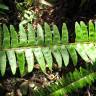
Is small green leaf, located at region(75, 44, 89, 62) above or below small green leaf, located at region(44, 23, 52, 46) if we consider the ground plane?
below

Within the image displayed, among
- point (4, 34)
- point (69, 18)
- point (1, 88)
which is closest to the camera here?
point (4, 34)

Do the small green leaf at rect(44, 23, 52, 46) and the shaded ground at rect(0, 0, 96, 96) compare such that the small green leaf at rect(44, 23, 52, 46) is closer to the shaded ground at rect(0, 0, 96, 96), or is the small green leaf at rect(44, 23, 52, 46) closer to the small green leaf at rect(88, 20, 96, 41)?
the small green leaf at rect(88, 20, 96, 41)

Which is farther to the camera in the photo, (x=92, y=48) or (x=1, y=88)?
(x=1, y=88)

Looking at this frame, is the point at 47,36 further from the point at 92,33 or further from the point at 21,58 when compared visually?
the point at 92,33

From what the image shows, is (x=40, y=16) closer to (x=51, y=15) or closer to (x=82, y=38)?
(x=51, y=15)

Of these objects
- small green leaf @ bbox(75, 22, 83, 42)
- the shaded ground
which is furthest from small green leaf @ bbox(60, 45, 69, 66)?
the shaded ground

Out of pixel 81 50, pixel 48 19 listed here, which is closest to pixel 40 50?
pixel 81 50

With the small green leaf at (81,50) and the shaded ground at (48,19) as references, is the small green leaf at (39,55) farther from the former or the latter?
the shaded ground at (48,19)

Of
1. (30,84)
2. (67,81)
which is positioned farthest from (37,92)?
(30,84)

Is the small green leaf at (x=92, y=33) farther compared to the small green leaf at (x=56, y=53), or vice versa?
the small green leaf at (x=92, y=33)

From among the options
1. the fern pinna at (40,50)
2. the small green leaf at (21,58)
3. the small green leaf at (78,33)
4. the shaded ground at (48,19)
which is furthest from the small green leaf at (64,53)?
the shaded ground at (48,19)

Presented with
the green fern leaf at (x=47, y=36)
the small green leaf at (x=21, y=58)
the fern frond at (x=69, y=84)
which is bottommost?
the fern frond at (x=69, y=84)
